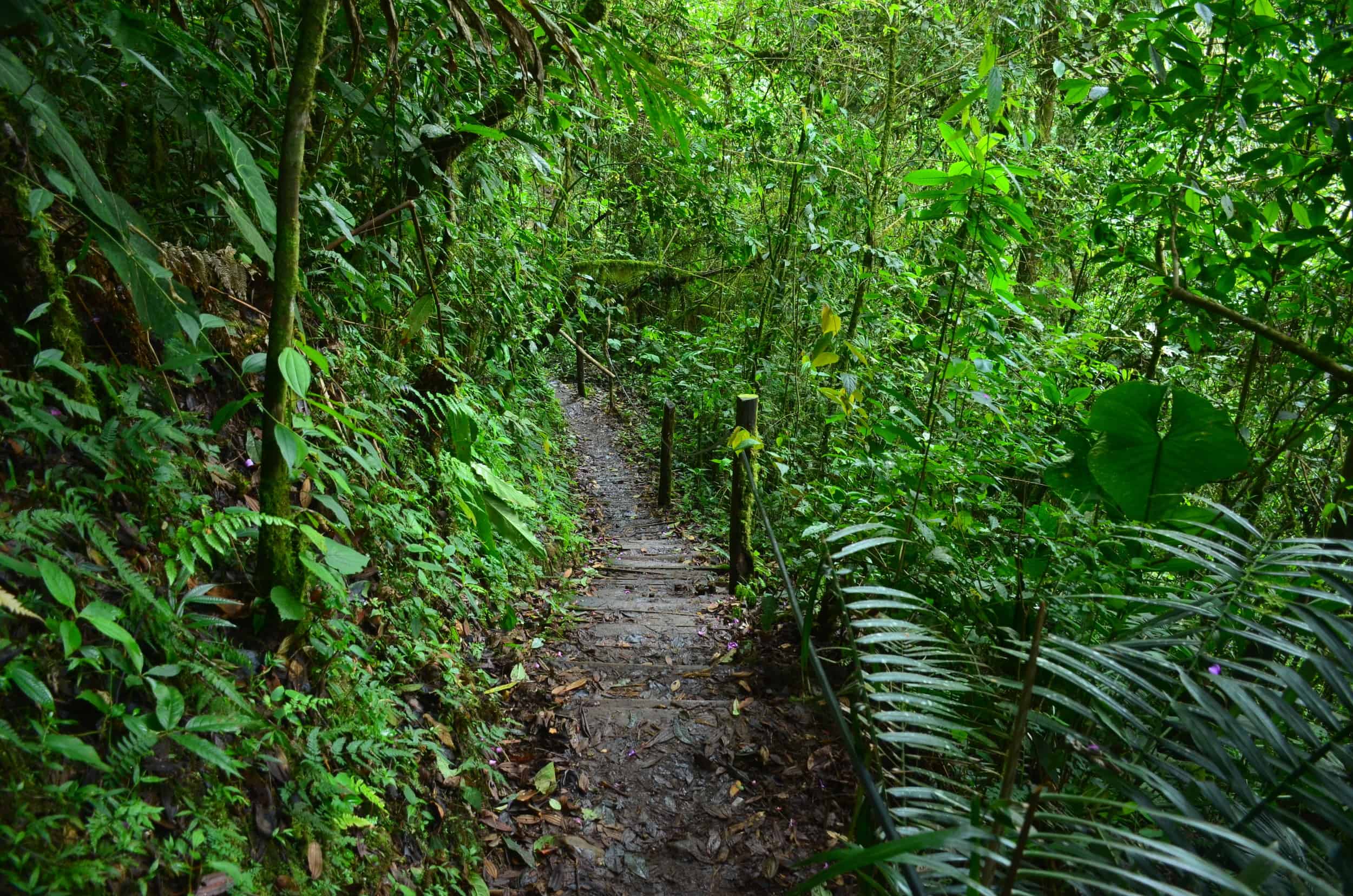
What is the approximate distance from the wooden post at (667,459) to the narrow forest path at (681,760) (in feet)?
11.3

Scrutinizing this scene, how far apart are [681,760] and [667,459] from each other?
17.2 feet

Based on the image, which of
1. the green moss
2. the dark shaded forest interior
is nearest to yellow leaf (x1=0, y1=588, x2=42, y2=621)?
the dark shaded forest interior

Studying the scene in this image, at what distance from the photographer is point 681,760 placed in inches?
126

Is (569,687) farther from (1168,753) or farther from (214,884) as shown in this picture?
(1168,753)

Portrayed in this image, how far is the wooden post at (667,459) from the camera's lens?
8172 millimetres

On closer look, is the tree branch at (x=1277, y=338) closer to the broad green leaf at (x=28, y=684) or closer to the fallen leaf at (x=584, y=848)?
the fallen leaf at (x=584, y=848)

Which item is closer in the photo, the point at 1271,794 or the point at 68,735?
the point at 1271,794

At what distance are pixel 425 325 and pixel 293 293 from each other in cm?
244

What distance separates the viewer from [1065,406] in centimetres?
441

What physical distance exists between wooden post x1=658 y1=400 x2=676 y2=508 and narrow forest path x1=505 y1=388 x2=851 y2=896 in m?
3.46

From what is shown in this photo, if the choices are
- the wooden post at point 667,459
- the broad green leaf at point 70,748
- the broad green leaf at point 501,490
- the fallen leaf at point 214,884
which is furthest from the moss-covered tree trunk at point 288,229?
the wooden post at point 667,459

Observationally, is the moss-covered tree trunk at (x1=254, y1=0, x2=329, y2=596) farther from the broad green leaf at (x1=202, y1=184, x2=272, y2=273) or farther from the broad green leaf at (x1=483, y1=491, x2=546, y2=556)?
the broad green leaf at (x1=483, y1=491, x2=546, y2=556)

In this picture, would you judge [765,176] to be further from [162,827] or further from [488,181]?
[162,827]

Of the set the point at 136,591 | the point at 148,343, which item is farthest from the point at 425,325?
the point at 136,591
